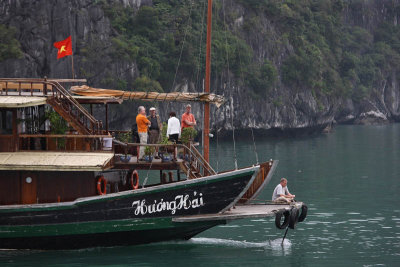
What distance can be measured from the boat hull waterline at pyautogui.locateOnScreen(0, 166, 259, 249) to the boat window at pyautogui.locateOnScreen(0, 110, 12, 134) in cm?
199

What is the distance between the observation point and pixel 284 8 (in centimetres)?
8725

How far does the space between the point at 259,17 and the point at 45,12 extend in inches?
1276

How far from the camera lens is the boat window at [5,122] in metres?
20.5

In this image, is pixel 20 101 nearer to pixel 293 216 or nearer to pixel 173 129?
pixel 173 129

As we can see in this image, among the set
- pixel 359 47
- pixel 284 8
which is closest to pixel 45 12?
pixel 284 8

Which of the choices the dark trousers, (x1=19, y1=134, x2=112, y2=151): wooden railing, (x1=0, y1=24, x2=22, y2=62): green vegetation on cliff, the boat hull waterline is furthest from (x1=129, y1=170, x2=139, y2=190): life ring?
(x1=0, y1=24, x2=22, y2=62): green vegetation on cliff

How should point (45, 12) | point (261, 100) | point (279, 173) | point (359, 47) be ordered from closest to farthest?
point (279, 173) < point (45, 12) < point (261, 100) < point (359, 47)

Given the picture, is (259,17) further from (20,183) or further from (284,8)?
(20,183)

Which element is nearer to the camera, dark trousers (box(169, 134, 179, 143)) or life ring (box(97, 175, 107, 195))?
life ring (box(97, 175, 107, 195))

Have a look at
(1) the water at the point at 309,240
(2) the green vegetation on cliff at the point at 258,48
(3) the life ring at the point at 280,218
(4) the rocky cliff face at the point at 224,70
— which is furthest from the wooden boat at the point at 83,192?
(4) the rocky cliff face at the point at 224,70

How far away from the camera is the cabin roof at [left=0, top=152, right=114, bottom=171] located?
19641 millimetres

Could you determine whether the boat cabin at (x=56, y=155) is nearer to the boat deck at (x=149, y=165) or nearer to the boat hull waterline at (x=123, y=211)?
the boat deck at (x=149, y=165)

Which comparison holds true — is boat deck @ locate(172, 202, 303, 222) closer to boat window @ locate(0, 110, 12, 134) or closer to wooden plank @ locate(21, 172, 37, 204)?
wooden plank @ locate(21, 172, 37, 204)

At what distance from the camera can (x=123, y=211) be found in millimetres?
20031
